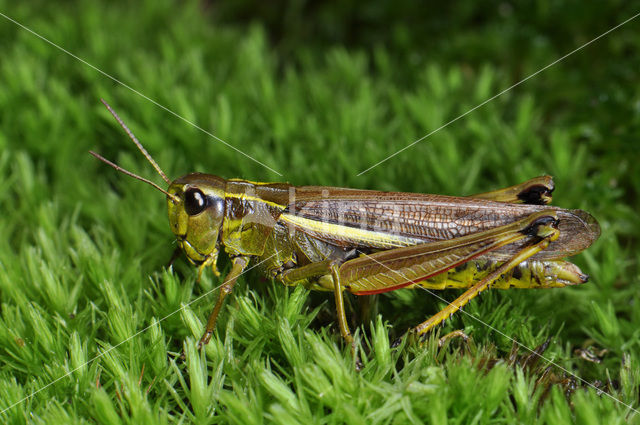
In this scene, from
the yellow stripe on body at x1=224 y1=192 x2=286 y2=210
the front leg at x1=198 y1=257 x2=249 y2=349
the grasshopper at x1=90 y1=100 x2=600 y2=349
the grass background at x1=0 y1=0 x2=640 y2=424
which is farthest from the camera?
the yellow stripe on body at x1=224 y1=192 x2=286 y2=210

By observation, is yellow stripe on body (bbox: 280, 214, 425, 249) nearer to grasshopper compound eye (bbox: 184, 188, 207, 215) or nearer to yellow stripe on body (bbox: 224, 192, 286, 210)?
yellow stripe on body (bbox: 224, 192, 286, 210)

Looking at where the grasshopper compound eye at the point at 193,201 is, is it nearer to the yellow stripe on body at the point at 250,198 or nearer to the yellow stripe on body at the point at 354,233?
Answer: the yellow stripe on body at the point at 250,198

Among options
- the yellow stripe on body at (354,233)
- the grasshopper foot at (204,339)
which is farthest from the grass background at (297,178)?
the yellow stripe on body at (354,233)

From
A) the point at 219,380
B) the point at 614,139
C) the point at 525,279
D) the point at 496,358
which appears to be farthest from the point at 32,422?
the point at 614,139

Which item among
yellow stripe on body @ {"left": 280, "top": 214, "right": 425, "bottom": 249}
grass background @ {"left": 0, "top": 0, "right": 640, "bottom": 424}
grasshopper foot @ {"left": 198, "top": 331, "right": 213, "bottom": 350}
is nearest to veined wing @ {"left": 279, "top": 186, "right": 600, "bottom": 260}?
yellow stripe on body @ {"left": 280, "top": 214, "right": 425, "bottom": 249}

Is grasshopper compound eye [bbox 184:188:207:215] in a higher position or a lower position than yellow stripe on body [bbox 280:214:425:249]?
higher

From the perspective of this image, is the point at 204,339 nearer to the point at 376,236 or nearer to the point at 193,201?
the point at 193,201
